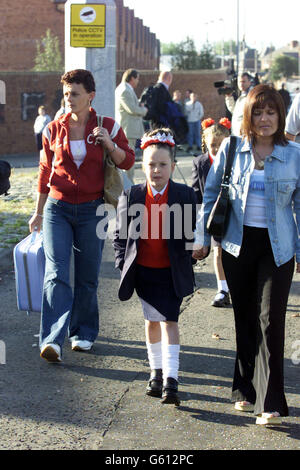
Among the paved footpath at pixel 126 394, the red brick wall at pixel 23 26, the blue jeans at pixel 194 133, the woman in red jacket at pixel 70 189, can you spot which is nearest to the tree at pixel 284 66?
the red brick wall at pixel 23 26

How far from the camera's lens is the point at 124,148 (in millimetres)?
5879

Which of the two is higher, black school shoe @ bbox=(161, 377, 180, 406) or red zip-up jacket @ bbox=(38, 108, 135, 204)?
red zip-up jacket @ bbox=(38, 108, 135, 204)

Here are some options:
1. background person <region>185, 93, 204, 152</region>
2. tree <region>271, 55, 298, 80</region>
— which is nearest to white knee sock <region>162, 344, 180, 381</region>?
background person <region>185, 93, 204, 152</region>

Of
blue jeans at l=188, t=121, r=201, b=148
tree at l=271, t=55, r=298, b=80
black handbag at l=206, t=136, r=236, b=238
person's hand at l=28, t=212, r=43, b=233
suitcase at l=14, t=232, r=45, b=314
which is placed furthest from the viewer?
tree at l=271, t=55, r=298, b=80

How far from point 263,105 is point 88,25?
555 centimetres

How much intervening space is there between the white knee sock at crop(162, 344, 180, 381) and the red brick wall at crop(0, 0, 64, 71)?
35.3m

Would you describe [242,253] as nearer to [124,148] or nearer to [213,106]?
[124,148]

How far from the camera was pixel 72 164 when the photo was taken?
574 centimetres

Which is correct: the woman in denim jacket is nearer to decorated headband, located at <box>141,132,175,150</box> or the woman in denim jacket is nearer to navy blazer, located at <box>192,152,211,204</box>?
decorated headband, located at <box>141,132,175,150</box>

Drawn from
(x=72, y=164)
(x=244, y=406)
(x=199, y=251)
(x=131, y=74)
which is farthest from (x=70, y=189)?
(x=131, y=74)

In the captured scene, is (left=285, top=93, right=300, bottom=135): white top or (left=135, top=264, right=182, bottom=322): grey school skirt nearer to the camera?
(left=135, top=264, right=182, bottom=322): grey school skirt

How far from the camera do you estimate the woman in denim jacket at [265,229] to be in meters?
4.51

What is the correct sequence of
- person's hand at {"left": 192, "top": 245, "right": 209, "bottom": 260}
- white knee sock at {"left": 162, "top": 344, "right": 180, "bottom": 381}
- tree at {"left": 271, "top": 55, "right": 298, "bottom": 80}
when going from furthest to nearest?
tree at {"left": 271, "top": 55, "right": 298, "bottom": 80}, white knee sock at {"left": 162, "top": 344, "right": 180, "bottom": 381}, person's hand at {"left": 192, "top": 245, "right": 209, "bottom": 260}

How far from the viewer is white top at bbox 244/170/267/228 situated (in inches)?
179
